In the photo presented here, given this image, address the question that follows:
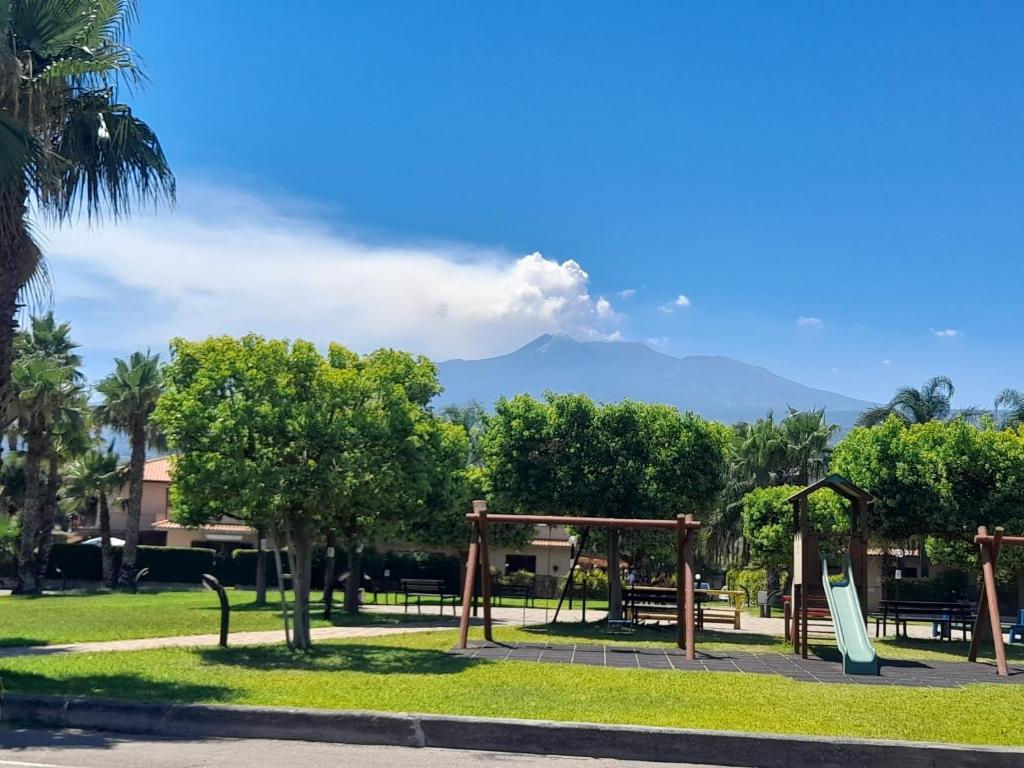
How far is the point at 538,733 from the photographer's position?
30.2 feet

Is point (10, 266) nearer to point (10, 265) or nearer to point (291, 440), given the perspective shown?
point (10, 265)

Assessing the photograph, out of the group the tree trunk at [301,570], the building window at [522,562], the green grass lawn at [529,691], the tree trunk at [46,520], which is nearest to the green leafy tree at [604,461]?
the tree trunk at [301,570]

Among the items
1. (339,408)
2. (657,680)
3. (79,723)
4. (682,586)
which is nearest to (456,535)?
(682,586)

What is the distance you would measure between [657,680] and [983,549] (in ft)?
25.7

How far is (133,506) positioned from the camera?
135 feet

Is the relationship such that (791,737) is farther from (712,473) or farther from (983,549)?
(712,473)

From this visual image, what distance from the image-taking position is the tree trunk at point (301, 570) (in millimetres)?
16250

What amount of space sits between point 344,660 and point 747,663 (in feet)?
22.1

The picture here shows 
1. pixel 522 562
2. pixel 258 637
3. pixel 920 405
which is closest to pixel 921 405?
pixel 920 405

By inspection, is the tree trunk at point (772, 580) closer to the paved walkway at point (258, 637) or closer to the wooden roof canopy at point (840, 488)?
the paved walkway at point (258, 637)

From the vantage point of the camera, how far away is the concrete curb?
8.76 metres

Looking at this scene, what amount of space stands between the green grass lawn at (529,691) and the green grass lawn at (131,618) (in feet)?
14.0

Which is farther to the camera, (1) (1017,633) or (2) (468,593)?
(1) (1017,633)

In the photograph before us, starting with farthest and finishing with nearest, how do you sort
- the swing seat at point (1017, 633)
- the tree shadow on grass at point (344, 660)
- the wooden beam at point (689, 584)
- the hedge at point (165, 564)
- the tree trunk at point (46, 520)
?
the hedge at point (165, 564) < the tree trunk at point (46, 520) < the swing seat at point (1017, 633) < the wooden beam at point (689, 584) < the tree shadow on grass at point (344, 660)
